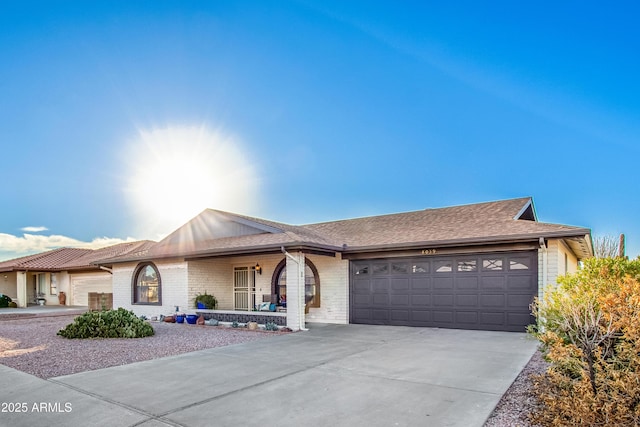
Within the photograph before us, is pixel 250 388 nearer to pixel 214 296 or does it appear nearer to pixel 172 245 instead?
pixel 214 296

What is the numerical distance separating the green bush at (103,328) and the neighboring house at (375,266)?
3.76m

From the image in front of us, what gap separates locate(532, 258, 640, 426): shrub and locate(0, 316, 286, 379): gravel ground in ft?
23.2

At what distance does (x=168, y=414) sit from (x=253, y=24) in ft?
37.1

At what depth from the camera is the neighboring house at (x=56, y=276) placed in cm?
2278

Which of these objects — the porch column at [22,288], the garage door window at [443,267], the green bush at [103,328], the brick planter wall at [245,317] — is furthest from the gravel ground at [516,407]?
the porch column at [22,288]

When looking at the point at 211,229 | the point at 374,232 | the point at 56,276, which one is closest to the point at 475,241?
the point at 374,232

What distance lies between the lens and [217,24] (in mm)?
12164

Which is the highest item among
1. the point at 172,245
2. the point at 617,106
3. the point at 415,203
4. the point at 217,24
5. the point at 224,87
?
the point at 217,24

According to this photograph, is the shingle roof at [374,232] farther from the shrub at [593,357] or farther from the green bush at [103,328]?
the shrub at [593,357]

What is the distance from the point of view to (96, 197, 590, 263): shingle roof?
37.7 ft

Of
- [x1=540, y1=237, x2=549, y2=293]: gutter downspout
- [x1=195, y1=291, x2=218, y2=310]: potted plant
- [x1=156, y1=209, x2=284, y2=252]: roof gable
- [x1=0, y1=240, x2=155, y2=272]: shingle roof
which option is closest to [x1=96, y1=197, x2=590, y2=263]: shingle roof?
[x1=156, y1=209, x2=284, y2=252]: roof gable

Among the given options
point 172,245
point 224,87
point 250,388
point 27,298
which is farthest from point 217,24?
point 27,298

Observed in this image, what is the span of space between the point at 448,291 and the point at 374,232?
3.78 m

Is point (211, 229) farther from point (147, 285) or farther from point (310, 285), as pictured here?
point (310, 285)
